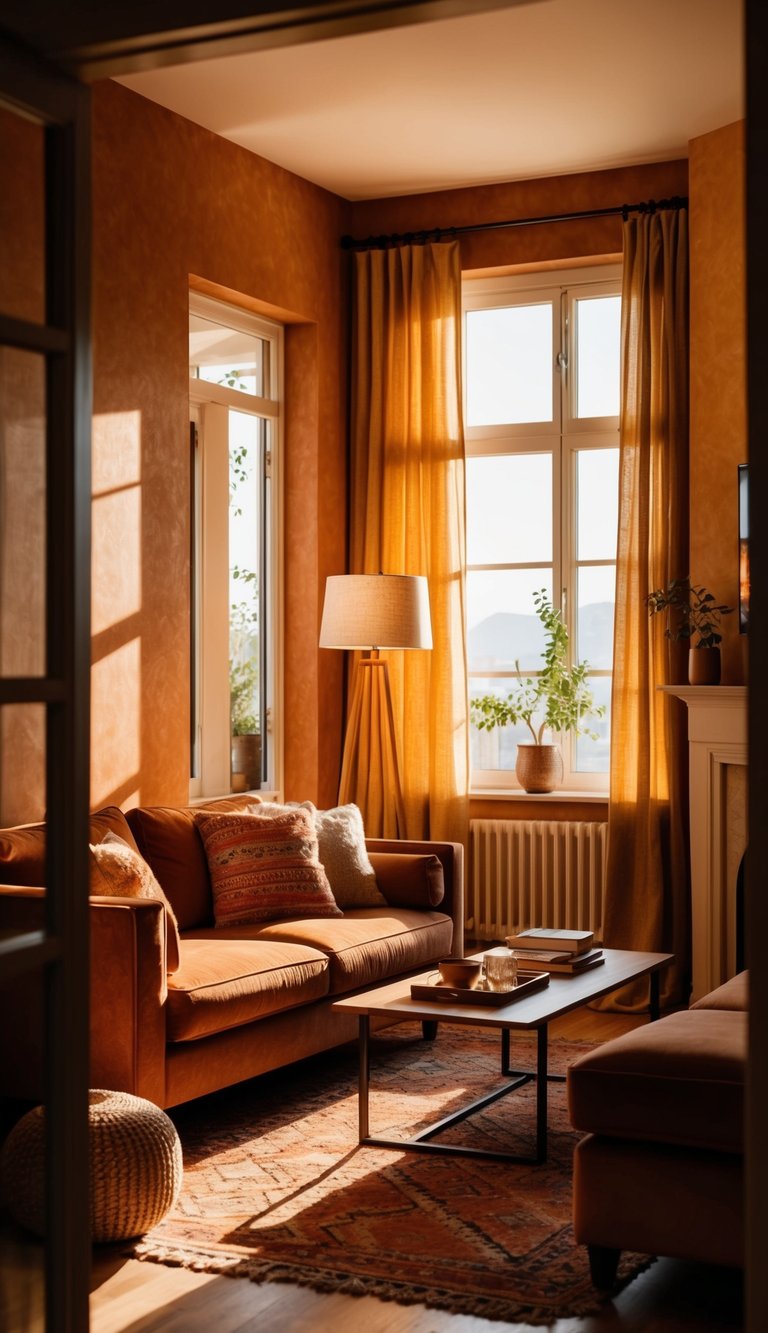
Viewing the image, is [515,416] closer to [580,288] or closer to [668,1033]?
[580,288]

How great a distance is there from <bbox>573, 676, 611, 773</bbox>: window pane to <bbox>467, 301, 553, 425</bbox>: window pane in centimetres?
126

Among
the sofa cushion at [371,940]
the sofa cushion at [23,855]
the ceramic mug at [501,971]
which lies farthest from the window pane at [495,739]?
the sofa cushion at [23,855]

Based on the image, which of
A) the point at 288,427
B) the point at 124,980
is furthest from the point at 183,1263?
the point at 288,427

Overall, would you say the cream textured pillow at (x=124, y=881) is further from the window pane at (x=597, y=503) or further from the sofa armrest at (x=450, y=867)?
the window pane at (x=597, y=503)

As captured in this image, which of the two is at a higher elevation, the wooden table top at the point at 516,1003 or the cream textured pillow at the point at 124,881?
the cream textured pillow at the point at 124,881

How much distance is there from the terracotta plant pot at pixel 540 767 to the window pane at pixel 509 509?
2.95ft

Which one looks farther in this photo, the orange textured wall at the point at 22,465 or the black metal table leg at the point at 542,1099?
the black metal table leg at the point at 542,1099

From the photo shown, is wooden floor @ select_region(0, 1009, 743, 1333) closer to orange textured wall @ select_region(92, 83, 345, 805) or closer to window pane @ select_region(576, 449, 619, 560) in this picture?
orange textured wall @ select_region(92, 83, 345, 805)

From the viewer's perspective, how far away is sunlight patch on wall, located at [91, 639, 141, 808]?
5.14 metres

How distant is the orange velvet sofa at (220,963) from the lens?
378 cm

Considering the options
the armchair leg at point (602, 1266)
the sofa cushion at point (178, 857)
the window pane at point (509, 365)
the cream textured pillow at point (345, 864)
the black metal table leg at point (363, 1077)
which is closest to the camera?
the armchair leg at point (602, 1266)

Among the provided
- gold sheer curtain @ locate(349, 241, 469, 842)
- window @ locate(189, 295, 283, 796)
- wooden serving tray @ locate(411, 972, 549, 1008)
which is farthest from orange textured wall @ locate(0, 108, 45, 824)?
gold sheer curtain @ locate(349, 241, 469, 842)

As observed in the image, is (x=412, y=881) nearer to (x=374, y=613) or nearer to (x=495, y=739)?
(x=374, y=613)

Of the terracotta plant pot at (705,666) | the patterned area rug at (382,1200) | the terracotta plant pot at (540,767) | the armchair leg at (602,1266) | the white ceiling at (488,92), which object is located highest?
the white ceiling at (488,92)
